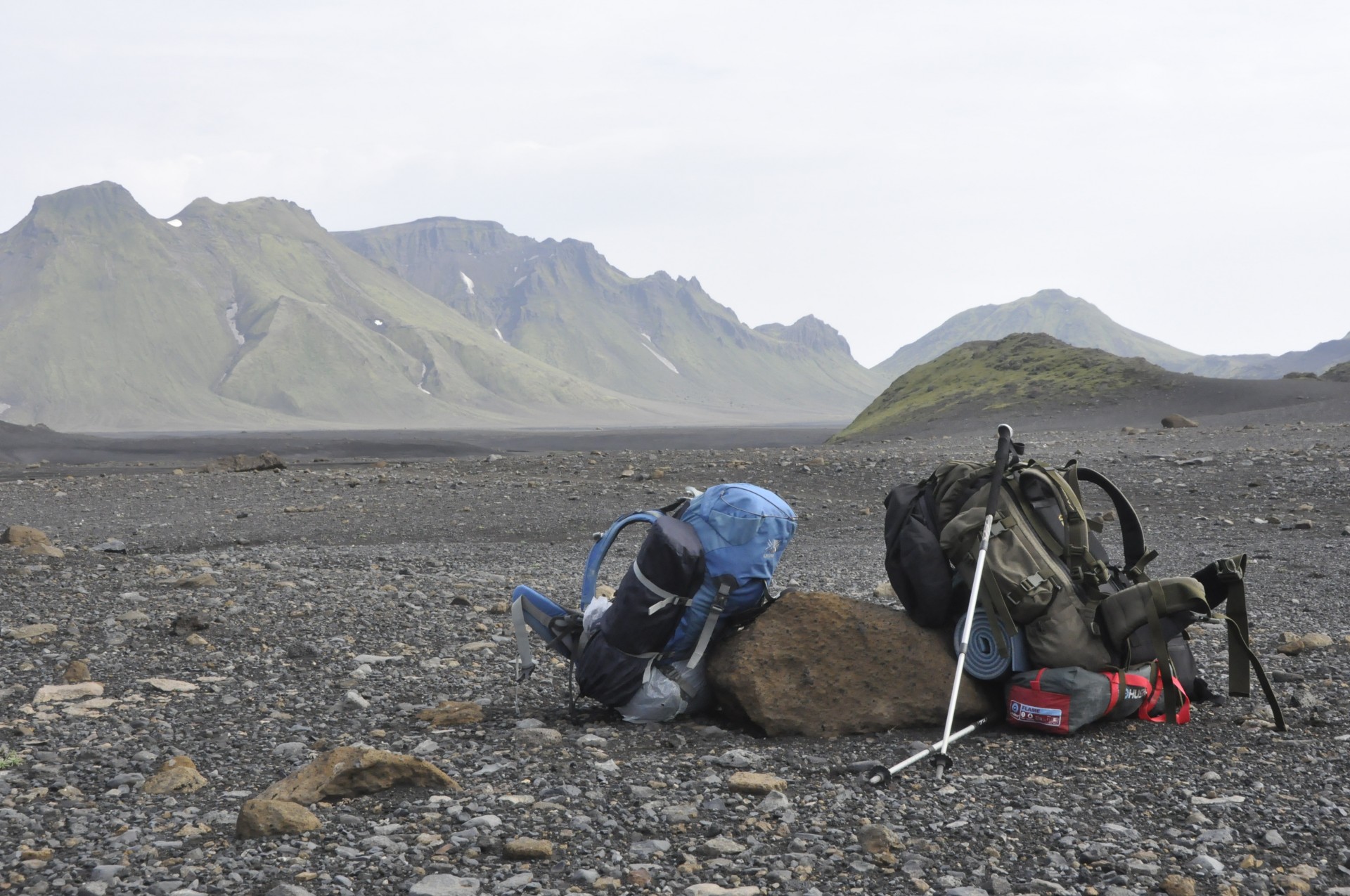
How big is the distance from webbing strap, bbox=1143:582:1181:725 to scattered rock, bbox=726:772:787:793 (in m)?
1.95

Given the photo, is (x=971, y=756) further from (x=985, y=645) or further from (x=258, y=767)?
(x=258, y=767)

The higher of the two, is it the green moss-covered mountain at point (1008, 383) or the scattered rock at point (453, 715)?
the green moss-covered mountain at point (1008, 383)

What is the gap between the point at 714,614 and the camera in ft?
18.1

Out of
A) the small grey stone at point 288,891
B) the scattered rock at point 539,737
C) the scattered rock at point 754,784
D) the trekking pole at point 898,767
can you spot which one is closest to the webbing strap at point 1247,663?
the trekking pole at point 898,767

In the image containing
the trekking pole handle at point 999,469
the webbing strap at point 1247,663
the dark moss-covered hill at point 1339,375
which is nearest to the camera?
the webbing strap at point 1247,663

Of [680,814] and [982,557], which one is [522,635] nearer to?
[680,814]

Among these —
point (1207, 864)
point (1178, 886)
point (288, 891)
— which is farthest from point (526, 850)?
point (1207, 864)

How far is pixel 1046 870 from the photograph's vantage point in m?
3.74

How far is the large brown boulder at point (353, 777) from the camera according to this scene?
4.46 meters

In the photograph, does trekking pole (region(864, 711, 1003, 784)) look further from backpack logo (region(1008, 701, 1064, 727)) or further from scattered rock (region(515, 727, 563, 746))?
scattered rock (region(515, 727, 563, 746))

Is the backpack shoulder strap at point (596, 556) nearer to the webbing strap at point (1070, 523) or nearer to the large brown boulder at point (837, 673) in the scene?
the large brown boulder at point (837, 673)

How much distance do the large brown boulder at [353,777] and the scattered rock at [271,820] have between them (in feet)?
0.63

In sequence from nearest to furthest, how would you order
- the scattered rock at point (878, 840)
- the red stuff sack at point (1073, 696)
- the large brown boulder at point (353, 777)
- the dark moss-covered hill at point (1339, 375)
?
the scattered rock at point (878, 840)
the large brown boulder at point (353, 777)
the red stuff sack at point (1073, 696)
the dark moss-covered hill at point (1339, 375)

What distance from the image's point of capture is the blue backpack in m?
5.42
